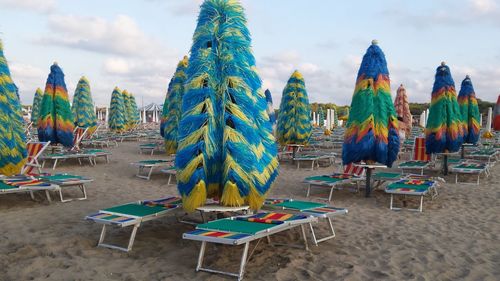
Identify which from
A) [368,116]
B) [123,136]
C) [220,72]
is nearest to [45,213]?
[220,72]

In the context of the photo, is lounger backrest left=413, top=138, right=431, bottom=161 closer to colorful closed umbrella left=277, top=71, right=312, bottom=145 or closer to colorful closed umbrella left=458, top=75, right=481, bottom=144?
colorful closed umbrella left=458, top=75, right=481, bottom=144

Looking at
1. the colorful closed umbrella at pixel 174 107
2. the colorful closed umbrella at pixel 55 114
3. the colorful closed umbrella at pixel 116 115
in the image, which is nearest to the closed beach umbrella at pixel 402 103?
the colorful closed umbrella at pixel 174 107

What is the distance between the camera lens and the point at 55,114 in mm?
12984

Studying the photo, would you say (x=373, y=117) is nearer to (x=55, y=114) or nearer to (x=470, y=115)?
(x=470, y=115)

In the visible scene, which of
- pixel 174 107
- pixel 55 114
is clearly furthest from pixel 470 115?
pixel 55 114

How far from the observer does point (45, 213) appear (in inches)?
278

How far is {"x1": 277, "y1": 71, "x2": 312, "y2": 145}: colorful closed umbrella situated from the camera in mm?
14461

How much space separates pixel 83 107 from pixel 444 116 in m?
14.7

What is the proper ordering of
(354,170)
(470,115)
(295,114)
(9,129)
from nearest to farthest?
(9,129), (354,170), (470,115), (295,114)

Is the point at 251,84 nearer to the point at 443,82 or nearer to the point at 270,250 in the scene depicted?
the point at 270,250

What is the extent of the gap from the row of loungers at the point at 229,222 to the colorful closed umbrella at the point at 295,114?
27.2 ft

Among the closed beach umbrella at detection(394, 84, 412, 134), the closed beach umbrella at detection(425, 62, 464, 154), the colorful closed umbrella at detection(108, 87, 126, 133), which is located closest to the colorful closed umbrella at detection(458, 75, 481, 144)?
the closed beach umbrella at detection(425, 62, 464, 154)

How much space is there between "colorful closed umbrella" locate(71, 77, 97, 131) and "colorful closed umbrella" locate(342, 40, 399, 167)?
45.0 feet

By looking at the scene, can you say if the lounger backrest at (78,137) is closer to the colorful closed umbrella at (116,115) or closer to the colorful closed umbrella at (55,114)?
the colorful closed umbrella at (55,114)
